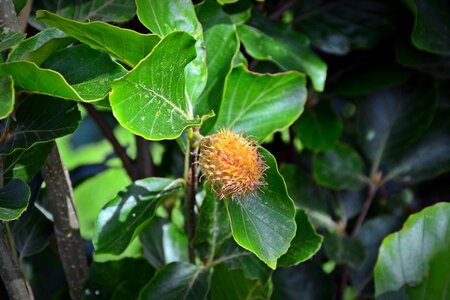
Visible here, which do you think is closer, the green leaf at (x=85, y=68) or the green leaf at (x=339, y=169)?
the green leaf at (x=85, y=68)

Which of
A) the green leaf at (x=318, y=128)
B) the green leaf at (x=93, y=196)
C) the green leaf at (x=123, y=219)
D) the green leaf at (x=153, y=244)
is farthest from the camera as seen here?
the green leaf at (x=93, y=196)

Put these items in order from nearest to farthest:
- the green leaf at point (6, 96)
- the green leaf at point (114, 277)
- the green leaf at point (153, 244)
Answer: the green leaf at point (6, 96)
the green leaf at point (114, 277)
the green leaf at point (153, 244)

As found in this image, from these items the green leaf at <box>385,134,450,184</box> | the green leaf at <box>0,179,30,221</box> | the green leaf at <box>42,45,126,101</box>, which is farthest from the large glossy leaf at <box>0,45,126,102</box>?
the green leaf at <box>385,134,450,184</box>

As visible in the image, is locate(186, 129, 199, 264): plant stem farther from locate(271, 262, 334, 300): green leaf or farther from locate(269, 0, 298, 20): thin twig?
locate(269, 0, 298, 20): thin twig

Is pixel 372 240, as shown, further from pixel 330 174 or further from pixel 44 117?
pixel 44 117

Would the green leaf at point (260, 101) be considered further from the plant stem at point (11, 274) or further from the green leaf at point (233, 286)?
the plant stem at point (11, 274)

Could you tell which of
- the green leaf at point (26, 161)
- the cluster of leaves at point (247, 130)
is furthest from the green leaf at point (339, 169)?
the green leaf at point (26, 161)
